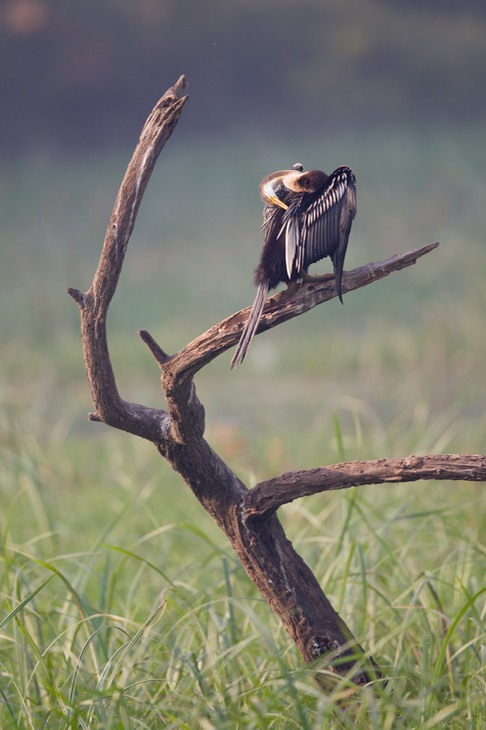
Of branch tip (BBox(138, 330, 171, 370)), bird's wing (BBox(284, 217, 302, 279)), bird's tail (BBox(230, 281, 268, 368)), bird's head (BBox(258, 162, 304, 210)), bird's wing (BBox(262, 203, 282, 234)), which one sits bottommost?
bird's tail (BBox(230, 281, 268, 368))

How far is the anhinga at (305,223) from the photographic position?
0.96 metres

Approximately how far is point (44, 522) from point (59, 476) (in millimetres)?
582

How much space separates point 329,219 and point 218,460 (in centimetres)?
31

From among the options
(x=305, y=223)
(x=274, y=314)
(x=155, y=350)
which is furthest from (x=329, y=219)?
(x=155, y=350)

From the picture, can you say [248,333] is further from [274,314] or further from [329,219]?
[329,219]

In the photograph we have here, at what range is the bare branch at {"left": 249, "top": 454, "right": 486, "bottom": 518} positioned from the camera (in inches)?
32.8

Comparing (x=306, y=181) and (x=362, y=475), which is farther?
(x=306, y=181)

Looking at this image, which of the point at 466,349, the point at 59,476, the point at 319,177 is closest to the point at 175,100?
the point at 319,177

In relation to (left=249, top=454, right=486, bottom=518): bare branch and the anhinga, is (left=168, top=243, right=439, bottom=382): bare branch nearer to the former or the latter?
the anhinga

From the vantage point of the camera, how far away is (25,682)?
1.08m

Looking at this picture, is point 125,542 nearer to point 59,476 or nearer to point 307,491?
point 59,476

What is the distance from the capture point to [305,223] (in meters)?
0.97

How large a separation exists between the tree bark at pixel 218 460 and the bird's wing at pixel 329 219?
5 cm

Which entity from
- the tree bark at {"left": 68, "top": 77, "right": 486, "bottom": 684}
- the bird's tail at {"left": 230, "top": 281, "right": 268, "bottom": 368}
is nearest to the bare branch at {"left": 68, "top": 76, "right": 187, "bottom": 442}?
the tree bark at {"left": 68, "top": 77, "right": 486, "bottom": 684}
